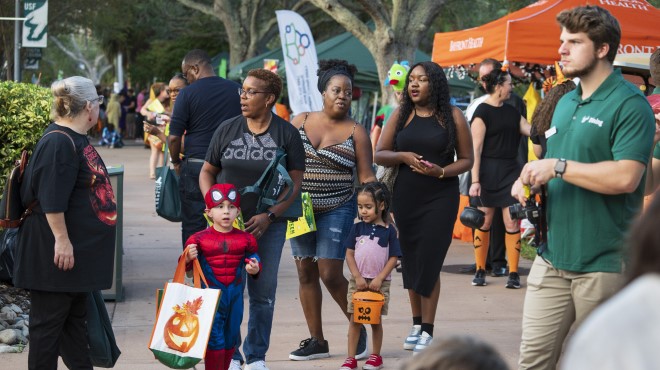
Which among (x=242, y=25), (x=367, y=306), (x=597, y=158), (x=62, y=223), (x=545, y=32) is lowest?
(x=367, y=306)

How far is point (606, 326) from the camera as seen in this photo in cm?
140

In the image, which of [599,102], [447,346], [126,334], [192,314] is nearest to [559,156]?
[599,102]

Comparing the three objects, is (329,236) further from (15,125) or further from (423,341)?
(15,125)

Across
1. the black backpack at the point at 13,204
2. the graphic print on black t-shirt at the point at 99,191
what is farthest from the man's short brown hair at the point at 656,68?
the black backpack at the point at 13,204

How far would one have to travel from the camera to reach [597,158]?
408cm

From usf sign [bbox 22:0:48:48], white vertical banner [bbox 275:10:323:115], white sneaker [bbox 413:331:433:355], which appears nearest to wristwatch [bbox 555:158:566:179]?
white sneaker [bbox 413:331:433:355]

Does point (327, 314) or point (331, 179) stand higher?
point (331, 179)

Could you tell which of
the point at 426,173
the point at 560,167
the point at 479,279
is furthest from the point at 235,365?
the point at 479,279

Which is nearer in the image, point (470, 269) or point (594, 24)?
point (594, 24)

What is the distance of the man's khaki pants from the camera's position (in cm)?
414

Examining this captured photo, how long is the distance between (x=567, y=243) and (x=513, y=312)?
4.30 metres

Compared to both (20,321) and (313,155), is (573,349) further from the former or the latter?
(20,321)

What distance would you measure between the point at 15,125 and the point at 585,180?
453 centimetres

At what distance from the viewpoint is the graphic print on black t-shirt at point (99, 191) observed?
17.3 ft
